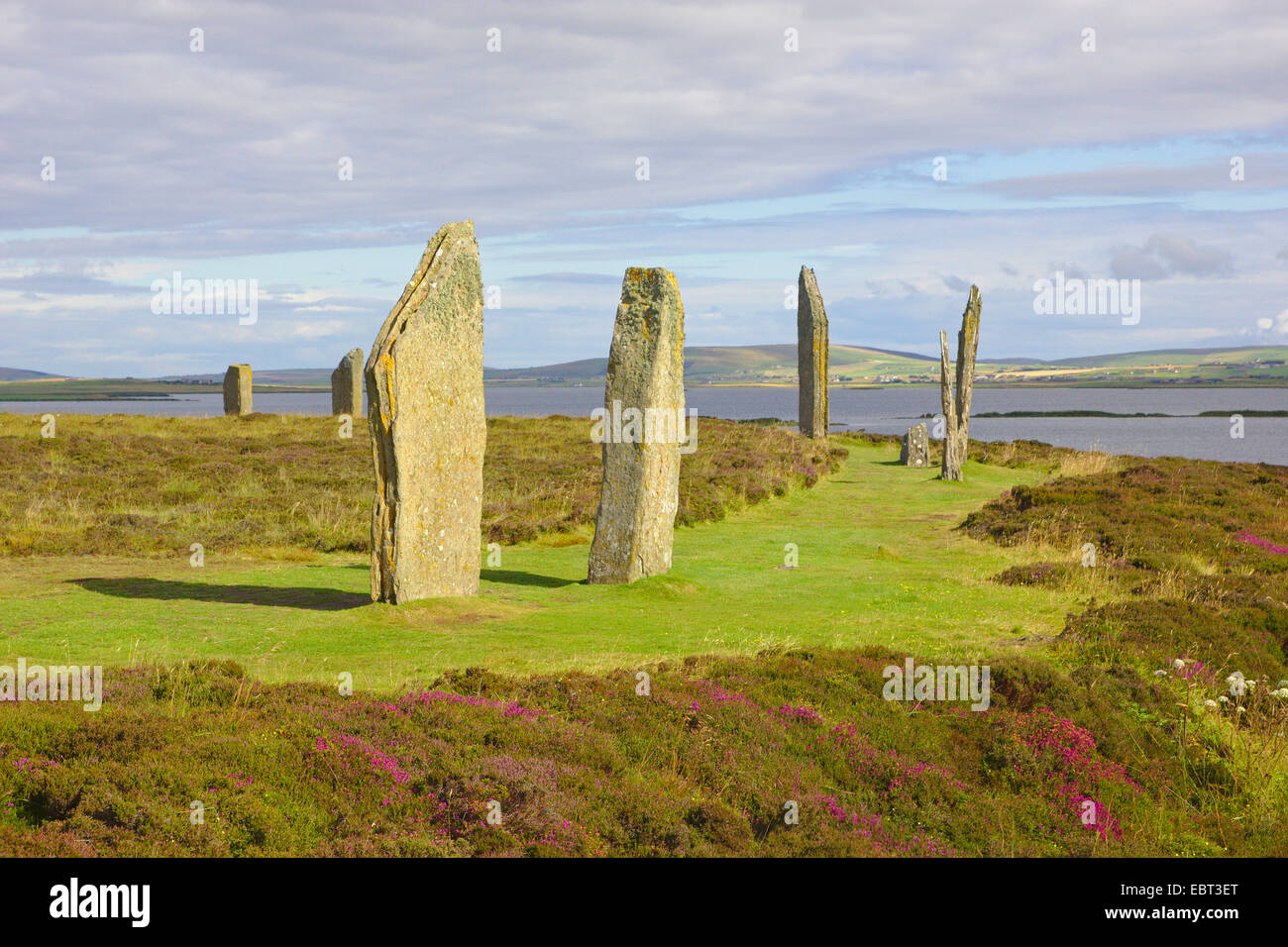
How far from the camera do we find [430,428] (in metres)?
14.0

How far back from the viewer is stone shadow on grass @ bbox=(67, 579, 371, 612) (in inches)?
576

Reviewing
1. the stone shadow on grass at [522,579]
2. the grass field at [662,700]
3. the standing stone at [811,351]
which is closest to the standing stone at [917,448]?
the standing stone at [811,351]

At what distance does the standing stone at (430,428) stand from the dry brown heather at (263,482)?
19.5 ft

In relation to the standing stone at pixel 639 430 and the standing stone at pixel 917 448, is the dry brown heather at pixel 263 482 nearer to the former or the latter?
the standing stone at pixel 917 448

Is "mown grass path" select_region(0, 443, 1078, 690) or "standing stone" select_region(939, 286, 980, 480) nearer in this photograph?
"mown grass path" select_region(0, 443, 1078, 690)

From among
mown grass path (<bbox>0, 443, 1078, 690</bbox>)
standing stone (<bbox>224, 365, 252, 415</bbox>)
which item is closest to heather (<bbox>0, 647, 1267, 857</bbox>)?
mown grass path (<bbox>0, 443, 1078, 690</bbox>)

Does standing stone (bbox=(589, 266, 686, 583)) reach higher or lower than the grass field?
higher

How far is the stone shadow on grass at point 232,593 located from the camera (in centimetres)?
1464

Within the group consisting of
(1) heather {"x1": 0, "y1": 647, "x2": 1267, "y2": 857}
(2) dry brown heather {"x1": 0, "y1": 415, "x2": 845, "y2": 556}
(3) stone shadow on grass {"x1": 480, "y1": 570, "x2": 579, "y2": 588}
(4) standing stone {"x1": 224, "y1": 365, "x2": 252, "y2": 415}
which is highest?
(4) standing stone {"x1": 224, "y1": 365, "x2": 252, "y2": 415}

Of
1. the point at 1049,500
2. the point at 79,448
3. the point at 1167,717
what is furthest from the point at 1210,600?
the point at 79,448

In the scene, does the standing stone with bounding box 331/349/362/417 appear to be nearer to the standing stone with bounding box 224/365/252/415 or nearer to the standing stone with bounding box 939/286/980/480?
the standing stone with bounding box 224/365/252/415

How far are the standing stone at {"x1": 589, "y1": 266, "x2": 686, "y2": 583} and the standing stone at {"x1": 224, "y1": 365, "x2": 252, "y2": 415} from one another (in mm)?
36222
